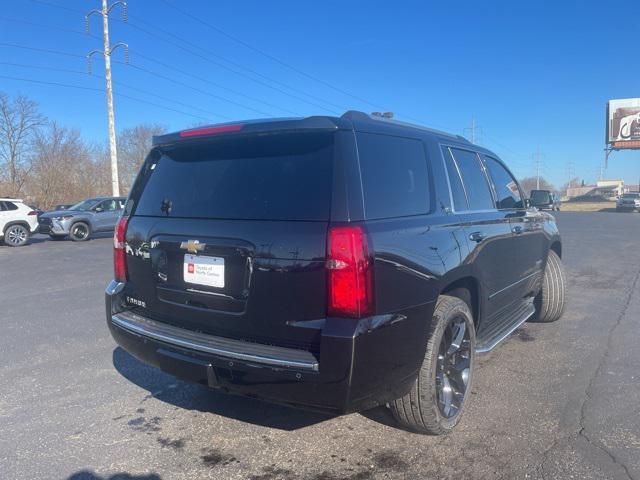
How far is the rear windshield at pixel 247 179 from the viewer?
2613 mm

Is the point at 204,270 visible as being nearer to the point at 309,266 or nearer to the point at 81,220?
the point at 309,266

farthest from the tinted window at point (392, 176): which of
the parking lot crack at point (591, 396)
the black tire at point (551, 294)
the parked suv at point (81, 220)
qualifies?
the parked suv at point (81, 220)

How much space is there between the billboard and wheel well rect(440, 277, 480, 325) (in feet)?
222

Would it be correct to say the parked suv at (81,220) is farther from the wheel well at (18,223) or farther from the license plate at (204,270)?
the license plate at (204,270)

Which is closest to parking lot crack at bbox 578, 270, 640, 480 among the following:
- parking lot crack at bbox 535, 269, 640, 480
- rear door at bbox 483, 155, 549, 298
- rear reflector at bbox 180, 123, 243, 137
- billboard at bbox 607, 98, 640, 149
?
parking lot crack at bbox 535, 269, 640, 480

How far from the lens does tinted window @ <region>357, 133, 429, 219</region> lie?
2686mm

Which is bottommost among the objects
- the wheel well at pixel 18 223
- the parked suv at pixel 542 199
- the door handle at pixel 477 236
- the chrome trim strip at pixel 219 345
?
the chrome trim strip at pixel 219 345

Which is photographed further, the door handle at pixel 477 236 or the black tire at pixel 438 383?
the door handle at pixel 477 236

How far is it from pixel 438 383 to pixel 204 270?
1.62 meters

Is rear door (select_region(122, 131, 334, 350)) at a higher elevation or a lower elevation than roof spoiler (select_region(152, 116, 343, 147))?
lower

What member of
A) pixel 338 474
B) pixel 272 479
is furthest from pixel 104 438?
pixel 338 474

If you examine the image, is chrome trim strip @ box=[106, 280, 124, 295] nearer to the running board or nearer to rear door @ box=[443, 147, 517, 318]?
rear door @ box=[443, 147, 517, 318]

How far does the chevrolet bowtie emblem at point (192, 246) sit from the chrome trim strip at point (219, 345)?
0.49 metres

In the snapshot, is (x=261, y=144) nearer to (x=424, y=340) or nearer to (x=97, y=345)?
(x=424, y=340)
